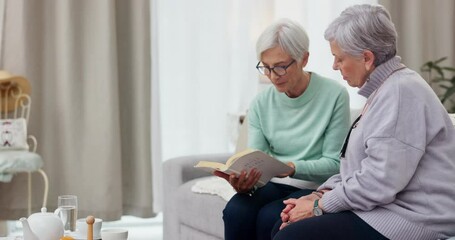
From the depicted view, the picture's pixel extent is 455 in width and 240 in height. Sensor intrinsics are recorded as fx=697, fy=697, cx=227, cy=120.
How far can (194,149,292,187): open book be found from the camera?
229cm

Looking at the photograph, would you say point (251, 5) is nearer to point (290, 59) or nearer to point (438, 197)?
point (290, 59)

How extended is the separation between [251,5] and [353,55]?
2.68 meters

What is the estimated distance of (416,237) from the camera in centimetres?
186

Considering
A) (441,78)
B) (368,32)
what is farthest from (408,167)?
(441,78)

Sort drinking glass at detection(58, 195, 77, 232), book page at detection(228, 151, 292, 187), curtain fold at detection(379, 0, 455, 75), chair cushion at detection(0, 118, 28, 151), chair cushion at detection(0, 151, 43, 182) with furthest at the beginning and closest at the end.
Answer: curtain fold at detection(379, 0, 455, 75) → chair cushion at detection(0, 118, 28, 151) → chair cushion at detection(0, 151, 43, 182) → book page at detection(228, 151, 292, 187) → drinking glass at detection(58, 195, 77, 232)

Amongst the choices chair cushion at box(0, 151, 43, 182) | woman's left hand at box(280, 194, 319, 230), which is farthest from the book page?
chair cushion at box(0, 151, 43, 182)

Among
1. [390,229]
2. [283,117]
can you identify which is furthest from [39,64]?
[390,229]

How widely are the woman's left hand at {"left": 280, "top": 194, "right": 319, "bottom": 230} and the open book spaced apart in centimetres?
21

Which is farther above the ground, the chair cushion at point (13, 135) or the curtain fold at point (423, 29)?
the curtain fold at point (423, 29)

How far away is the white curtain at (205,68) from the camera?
4.52 m

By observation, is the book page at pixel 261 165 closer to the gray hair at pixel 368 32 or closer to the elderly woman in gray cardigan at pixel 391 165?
the elderly woman in gray cardigan at pixel 391 165

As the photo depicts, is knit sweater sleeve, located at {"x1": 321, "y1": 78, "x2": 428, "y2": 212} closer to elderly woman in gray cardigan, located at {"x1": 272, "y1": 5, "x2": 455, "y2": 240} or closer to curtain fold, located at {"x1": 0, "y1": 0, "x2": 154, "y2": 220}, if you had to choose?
elderly woman in gray cardigan, located at {"x1": 272, "y1": 5, "x2": 455, "y2": 240}

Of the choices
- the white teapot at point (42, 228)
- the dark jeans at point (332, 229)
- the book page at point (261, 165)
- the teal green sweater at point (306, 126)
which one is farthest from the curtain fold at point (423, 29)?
the white teapot at point (42, 228)

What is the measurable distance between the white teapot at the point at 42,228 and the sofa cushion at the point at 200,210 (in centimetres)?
99
